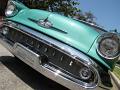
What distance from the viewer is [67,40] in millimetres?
4117

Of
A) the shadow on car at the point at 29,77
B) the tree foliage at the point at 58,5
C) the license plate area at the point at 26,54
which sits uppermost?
the license plate area at the point at 26,54

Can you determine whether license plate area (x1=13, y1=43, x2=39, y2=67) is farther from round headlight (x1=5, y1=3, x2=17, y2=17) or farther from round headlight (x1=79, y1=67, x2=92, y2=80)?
round headlight (x1=5, y1=3, x2=17, y2=17)

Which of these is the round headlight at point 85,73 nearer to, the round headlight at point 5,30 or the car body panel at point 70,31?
the car body panel at point 70,31

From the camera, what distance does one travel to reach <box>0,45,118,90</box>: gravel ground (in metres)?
4.23

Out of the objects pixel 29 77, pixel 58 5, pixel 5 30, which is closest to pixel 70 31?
pixel 29 77

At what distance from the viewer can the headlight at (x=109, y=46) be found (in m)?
3.78

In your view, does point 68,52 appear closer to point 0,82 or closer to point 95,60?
point 95,60

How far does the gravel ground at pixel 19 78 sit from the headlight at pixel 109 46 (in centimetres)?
123

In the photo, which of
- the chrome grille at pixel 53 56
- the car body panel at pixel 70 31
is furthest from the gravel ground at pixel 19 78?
the car body panel at pixel 70 31

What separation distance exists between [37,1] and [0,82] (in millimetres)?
12566

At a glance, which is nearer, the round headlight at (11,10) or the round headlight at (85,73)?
the round headlight at (85,73)

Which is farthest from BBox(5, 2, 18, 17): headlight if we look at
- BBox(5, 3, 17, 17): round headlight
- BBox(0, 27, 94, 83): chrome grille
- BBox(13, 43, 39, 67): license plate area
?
BBox(13, 43, 39, 67): license plate area

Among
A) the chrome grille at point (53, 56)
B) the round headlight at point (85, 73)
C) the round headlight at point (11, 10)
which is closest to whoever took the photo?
the round headlight at point (85, 73)

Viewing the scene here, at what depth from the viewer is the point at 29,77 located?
15.9ft
